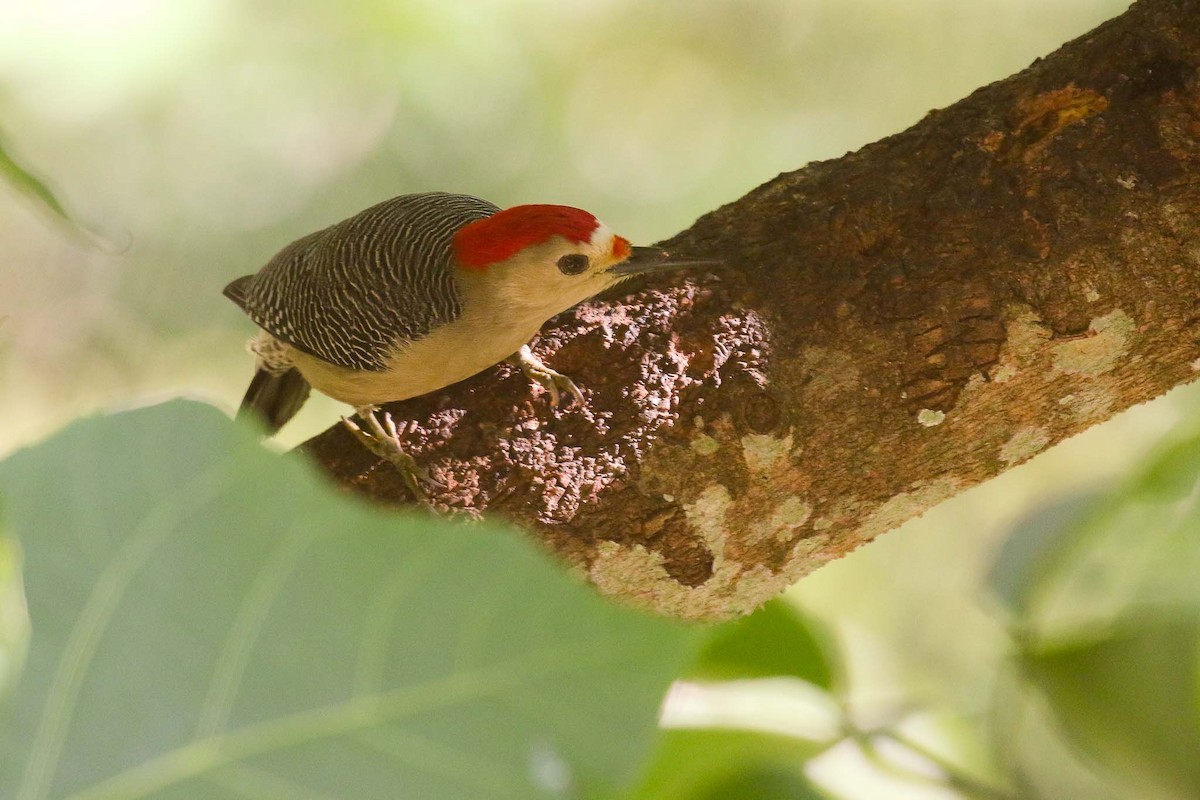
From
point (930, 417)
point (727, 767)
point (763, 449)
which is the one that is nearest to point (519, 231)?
point (763, 449)

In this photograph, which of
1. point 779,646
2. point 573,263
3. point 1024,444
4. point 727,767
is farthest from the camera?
point 573,263

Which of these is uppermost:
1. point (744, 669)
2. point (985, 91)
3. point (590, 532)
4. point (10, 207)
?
point (10, 207)

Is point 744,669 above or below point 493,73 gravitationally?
below

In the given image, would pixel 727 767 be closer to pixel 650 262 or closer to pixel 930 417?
pixel 930 417

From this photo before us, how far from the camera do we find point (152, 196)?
18.4ft

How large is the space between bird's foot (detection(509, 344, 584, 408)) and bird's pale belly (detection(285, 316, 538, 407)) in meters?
0.11

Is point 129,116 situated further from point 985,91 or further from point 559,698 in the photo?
point 559,698

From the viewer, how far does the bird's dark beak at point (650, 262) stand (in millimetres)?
1975

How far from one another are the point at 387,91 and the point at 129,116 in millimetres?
1342

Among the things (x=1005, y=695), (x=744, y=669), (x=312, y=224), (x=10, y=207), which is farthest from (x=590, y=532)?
(x=10, y=207)

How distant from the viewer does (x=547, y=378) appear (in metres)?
1.96

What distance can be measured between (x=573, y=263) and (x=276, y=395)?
1.09m

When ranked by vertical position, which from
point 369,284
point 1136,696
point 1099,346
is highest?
point 369,284

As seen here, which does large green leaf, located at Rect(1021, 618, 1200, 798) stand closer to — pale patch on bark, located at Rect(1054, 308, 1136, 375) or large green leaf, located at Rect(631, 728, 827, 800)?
pale patch on bark, located at Rect(1054, 308, 1136, 375)
